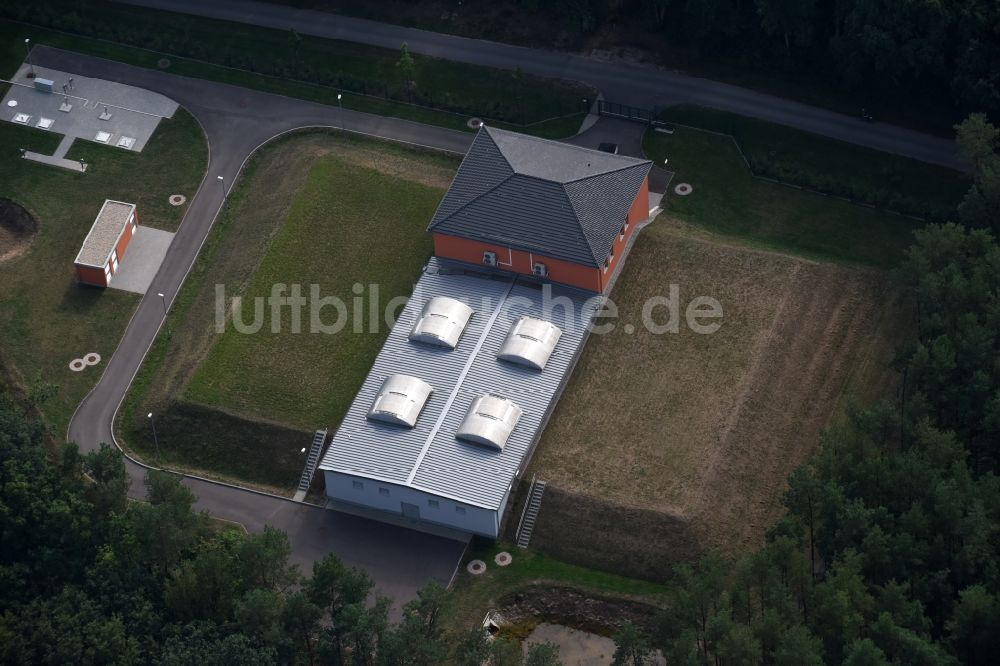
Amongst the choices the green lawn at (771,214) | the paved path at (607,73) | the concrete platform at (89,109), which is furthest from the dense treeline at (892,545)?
the concrete platform at (89,109)

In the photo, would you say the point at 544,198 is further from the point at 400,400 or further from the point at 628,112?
the point at 628,112

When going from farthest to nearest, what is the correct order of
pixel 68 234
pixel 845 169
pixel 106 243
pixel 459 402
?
pixel 68 234, pixel 845 169, pixel 106 243, pixel 459 402

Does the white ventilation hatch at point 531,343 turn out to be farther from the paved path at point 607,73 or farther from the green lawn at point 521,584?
the paved path at point 607,73

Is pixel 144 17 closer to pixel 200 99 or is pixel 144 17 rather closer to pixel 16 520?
pixel 200 99

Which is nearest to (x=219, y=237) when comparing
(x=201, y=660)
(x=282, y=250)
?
(x=282, y=250)

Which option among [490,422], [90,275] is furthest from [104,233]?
[490,422]
